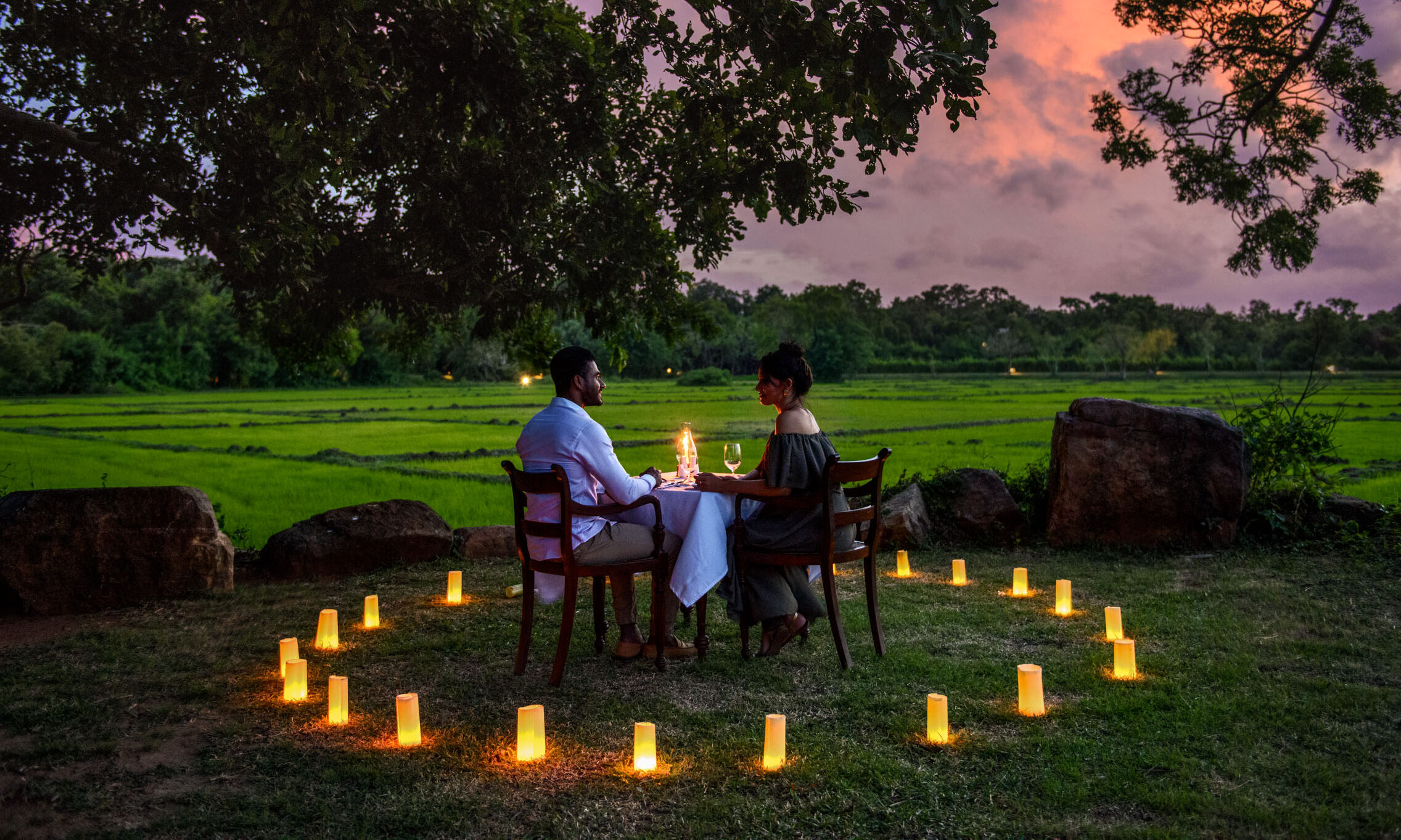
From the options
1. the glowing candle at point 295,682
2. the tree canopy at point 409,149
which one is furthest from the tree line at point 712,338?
the glowing candle at point 295,682

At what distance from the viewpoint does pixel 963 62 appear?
14.3 ft

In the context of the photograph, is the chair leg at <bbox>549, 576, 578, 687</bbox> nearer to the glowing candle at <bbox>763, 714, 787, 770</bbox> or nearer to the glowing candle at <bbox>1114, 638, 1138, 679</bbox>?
the glowing candle at <bbox>763, 714, 787, 770</bbox>

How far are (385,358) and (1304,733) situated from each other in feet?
216

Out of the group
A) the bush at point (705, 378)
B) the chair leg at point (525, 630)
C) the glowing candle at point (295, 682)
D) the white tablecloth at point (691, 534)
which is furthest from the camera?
the bush at point (705, 378)

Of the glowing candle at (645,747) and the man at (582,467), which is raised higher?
the man at (582,467)

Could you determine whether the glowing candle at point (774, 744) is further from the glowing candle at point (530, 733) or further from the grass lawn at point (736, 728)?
the glowing candle at point (530, 733)

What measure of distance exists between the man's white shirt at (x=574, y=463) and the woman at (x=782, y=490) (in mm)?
513

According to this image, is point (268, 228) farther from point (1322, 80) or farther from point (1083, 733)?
point (1322, 80)

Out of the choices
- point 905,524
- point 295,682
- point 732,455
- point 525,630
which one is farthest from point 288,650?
point 905,524

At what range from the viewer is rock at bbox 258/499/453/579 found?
8016 millimetres

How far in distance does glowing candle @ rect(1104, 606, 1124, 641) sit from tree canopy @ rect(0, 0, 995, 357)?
2.89 meters

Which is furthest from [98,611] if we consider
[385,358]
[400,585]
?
[385,358]

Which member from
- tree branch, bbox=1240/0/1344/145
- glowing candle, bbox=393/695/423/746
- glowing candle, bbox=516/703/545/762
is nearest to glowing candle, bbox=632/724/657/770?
glowing candle, bbox=516/703/545/762

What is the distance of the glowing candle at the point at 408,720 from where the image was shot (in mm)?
4117
